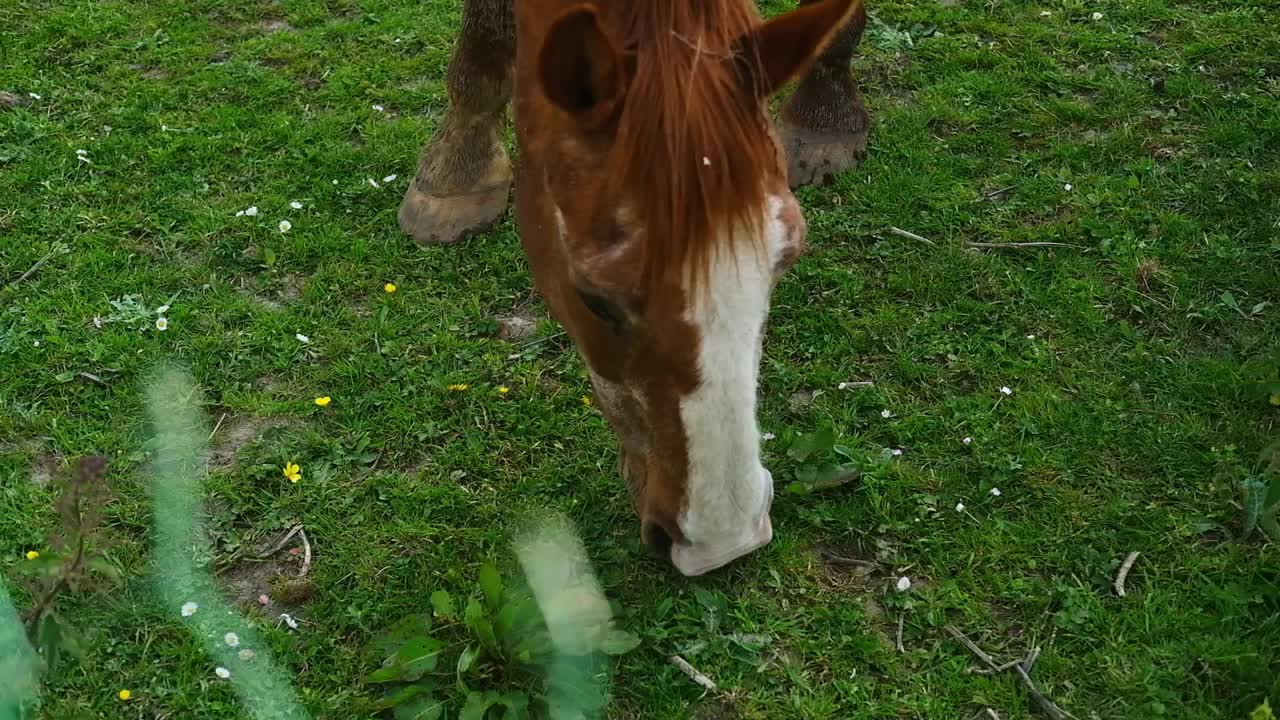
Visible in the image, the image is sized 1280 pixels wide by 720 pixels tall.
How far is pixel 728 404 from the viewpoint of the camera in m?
2.02

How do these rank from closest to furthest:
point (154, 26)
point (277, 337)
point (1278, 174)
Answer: point (277, 337) → point (1278, 174) → point (154, 26)

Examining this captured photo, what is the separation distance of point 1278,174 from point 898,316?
191 centimetres

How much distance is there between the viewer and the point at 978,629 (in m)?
2.71

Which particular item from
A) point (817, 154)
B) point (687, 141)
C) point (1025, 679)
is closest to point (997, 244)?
point (817, 154)

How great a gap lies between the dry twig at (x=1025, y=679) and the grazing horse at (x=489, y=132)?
2.35 meters

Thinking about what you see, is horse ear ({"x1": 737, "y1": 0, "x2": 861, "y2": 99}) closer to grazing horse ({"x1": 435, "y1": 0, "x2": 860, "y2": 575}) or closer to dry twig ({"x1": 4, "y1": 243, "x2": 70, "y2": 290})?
grazing horse ({"x1": 435, "y1": 0, "x2": 860, "y2": 575})

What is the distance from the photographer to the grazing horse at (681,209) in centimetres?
188

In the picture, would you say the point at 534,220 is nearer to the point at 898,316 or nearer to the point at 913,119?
the point at 898,316

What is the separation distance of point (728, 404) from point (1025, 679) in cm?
125

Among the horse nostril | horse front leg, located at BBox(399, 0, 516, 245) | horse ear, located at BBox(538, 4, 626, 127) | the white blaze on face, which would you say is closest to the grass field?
horse front leg, located at BBox(399, 0, 516, 245)

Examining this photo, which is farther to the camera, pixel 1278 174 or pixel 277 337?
pixel 1278 174

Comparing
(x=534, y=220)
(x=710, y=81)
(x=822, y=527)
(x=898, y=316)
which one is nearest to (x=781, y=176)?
(x=710, y=81)

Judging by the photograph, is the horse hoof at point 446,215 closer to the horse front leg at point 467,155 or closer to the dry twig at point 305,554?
the horse front leg at point 467,155

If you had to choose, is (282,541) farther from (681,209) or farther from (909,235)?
(909,235)
